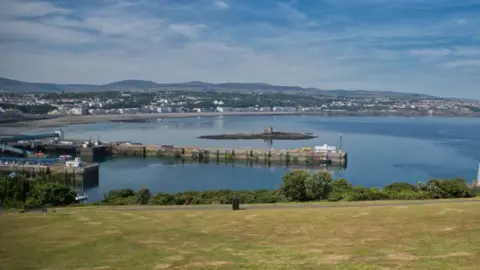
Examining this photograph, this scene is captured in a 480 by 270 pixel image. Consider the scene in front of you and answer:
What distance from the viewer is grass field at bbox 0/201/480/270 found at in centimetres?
835

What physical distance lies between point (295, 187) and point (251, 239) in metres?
9.80

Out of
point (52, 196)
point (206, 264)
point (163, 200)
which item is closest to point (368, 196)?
point (163, 200)

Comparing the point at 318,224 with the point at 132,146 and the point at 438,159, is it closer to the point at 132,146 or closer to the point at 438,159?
the point at 438,159

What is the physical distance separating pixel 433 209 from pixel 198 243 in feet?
21.4

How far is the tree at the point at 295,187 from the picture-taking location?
64.7ft

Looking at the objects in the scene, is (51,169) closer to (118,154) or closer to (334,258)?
(118,154)

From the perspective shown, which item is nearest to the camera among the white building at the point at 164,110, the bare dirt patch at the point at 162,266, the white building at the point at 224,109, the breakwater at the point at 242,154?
the bare dirt patch at the point at 162,266

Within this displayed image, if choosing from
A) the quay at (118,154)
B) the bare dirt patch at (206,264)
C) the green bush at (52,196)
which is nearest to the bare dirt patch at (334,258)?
the bare dirt patch at (206,264)

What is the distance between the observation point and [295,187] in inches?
786

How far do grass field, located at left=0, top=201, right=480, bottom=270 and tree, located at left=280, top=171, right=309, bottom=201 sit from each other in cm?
560

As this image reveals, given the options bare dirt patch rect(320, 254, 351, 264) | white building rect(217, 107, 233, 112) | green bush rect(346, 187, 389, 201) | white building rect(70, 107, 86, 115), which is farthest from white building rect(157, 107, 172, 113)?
bare dirt patch rect(320, 254, 351, 264)

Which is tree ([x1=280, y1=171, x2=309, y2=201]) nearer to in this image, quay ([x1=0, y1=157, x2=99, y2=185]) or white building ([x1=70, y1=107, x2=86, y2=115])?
quay ([x1=0, y1=157, x2=99, y2=185])

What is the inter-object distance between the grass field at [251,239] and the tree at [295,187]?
560 cm

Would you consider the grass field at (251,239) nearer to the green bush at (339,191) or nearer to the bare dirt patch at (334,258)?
the bare dirt patch at (334,258)
